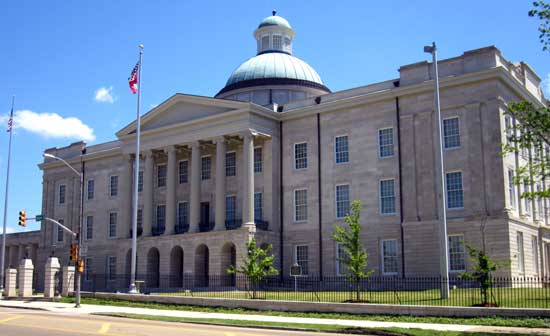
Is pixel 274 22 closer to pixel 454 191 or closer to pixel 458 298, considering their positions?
pixel 454 191

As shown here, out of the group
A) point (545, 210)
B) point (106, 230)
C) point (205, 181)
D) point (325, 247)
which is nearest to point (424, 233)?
point (325, 247)

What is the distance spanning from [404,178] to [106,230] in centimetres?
3277

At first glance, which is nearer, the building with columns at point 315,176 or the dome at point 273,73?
the building with columns at point 315,176

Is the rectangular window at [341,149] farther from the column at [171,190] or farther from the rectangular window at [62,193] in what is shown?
the rectangular window at [62,193]

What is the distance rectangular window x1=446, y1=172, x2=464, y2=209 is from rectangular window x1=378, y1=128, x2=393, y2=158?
16.6ft

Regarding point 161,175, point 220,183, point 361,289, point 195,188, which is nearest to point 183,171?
point 161,175

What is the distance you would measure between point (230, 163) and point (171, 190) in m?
5.66

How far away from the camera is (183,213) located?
57844mm

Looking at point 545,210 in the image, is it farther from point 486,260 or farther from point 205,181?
point 205,181

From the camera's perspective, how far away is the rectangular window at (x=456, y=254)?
4200cm

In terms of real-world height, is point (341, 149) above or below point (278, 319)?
above

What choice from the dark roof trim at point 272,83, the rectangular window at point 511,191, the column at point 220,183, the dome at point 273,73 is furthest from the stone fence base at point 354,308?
the dome at point 273,73

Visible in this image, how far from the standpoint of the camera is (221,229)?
51.2m

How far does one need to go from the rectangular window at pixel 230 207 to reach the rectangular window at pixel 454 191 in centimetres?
1849
